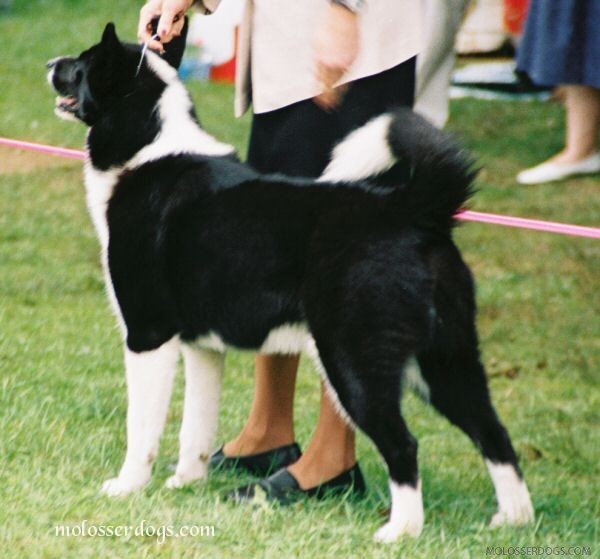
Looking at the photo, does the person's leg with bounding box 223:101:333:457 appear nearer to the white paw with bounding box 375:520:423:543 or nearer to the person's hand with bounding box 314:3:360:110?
the person's hand with bounding box 314:3:360:110

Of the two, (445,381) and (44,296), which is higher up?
(445,381)

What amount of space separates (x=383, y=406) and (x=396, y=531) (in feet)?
1.14

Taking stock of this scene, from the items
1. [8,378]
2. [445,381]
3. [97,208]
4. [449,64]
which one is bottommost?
[8,378]

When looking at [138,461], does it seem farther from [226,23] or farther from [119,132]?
[226,23]

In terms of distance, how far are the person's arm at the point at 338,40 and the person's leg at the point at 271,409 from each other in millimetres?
1017

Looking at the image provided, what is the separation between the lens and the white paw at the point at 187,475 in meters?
3.70

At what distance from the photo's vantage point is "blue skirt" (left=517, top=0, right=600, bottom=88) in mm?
7191

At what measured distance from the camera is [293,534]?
10.7ft

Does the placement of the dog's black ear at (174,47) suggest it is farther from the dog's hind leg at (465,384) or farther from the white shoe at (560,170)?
the white shoe at (560,170)

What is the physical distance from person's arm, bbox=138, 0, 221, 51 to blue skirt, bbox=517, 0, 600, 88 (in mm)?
3817

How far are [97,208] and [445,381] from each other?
1.10m

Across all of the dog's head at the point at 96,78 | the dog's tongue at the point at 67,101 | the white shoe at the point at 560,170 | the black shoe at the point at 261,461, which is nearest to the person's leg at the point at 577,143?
the white shoe at the point at 560,170

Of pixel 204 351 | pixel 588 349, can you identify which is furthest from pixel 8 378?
pixel 588 349

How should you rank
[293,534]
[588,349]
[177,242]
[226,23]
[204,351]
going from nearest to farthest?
[293,534]
[177,242]
[204,351]
[588,349]
[226,23]
